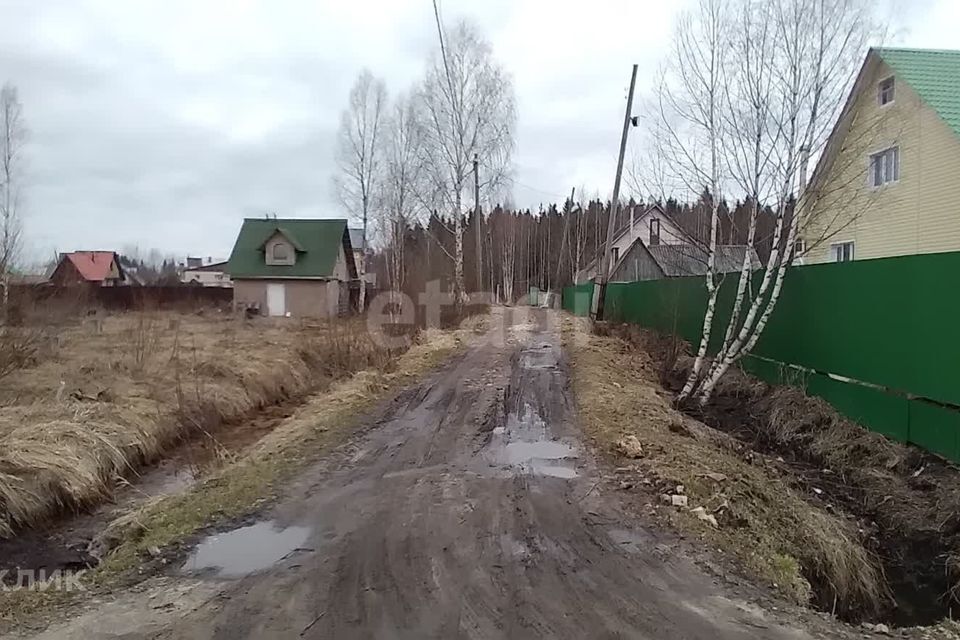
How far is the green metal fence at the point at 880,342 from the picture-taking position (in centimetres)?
681

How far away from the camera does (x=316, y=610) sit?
375cm

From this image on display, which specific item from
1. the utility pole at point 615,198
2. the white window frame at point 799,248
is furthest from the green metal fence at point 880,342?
the utility pole at point 615,198

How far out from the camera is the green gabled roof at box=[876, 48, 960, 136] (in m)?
14.5

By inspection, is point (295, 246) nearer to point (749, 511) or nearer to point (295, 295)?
point (295, 295)

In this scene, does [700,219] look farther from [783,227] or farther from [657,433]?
[657,433]

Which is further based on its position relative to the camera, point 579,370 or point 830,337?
point 579,370

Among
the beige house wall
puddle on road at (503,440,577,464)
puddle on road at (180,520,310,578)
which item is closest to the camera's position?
puddle on road at (180,520,310,578)

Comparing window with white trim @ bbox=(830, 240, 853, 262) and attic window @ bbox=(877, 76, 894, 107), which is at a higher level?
attic window @ bbox=(877, 76, 894, 107)

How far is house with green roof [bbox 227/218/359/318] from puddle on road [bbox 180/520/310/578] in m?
29.7

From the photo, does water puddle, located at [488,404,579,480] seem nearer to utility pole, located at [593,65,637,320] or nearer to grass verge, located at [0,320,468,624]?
grass verge, located at [0,320,468,624]

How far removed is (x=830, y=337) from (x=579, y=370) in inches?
204

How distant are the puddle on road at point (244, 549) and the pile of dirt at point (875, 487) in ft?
11.8

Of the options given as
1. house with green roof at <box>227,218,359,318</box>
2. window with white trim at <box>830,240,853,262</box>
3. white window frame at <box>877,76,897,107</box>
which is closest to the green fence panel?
white window frame at <box>877,76,897,107</box>

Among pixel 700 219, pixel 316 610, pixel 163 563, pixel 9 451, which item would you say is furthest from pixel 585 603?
pixel 700 219
